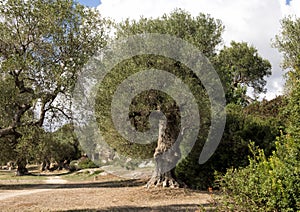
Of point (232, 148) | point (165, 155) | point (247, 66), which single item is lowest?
point (165, 155)

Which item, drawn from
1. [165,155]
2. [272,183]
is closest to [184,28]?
[165,155]

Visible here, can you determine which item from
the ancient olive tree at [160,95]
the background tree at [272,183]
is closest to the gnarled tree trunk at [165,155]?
the ancient olive tree at [160,95]

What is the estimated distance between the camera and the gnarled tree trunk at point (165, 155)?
70.0 feet

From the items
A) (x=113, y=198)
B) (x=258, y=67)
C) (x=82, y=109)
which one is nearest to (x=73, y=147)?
(x=258, y=67)

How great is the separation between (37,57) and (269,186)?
1095cm

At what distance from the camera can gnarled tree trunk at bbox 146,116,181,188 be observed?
2133 centimetres

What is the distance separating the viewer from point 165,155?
21.6 m

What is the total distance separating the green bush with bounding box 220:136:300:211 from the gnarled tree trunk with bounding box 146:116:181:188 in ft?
43.4

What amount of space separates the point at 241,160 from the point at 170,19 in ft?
35.9

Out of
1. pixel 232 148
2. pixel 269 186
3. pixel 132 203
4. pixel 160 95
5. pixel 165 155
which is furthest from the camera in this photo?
pixel 232 148

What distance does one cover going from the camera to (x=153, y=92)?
1912cm

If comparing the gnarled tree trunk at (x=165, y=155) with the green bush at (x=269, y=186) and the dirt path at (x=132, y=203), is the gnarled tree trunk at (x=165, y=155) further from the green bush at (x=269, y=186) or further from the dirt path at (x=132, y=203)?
the green bush at (x=269, y=186)

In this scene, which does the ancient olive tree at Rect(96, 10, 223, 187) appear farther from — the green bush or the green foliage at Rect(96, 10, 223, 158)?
the green bush

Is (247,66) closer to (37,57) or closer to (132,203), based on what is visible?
(132,203)
